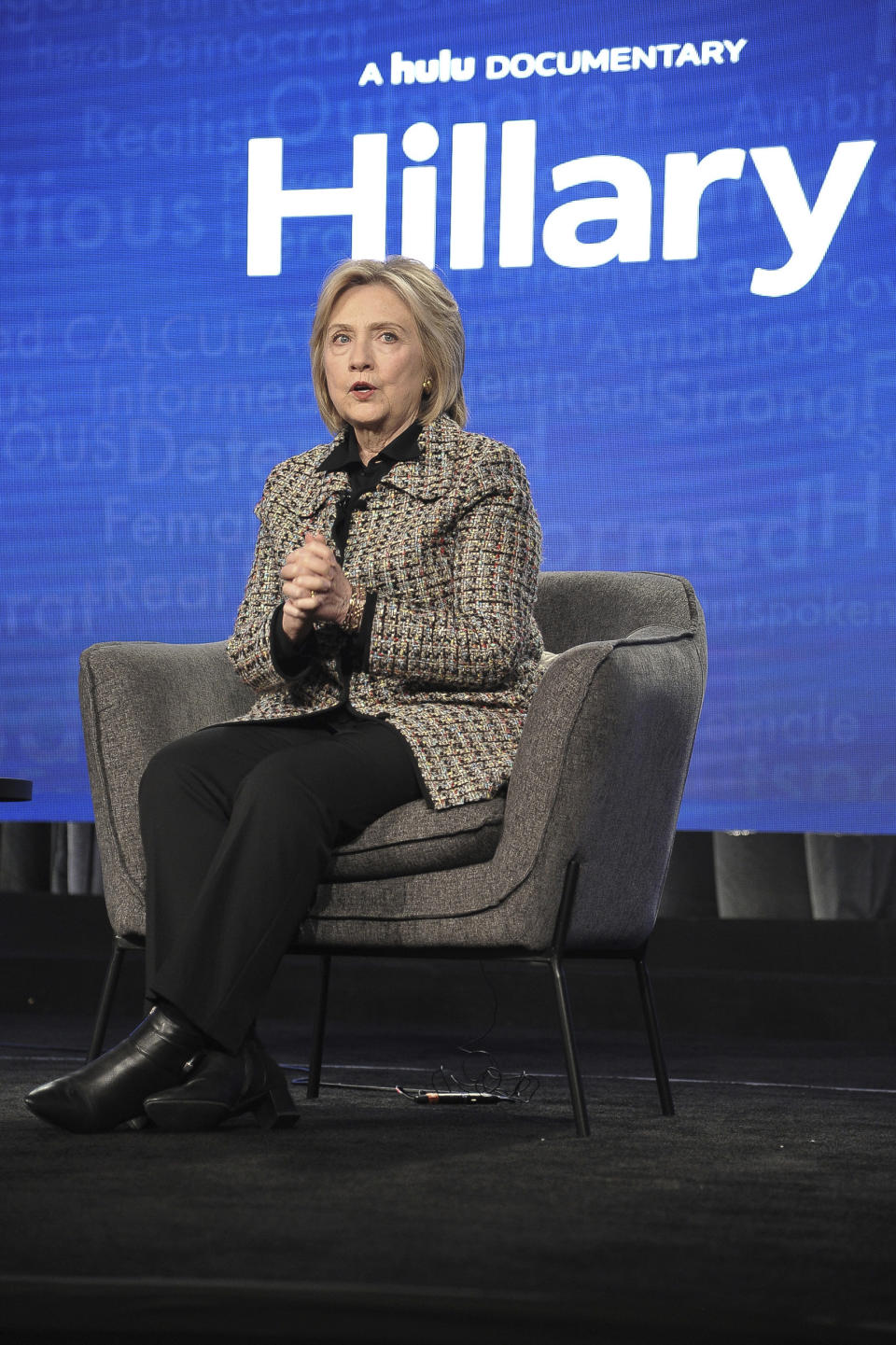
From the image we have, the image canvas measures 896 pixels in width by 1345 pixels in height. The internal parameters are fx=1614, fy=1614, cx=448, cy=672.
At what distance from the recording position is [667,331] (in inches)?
139

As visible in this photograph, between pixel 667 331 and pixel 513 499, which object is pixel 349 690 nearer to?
pixel 513 499

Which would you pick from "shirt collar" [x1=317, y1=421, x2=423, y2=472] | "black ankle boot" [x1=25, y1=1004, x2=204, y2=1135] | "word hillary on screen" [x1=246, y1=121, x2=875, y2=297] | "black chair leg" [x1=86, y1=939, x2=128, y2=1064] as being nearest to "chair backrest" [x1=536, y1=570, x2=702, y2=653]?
"shirt collar" [x1=317, y1=421, x2=423, y2=472]

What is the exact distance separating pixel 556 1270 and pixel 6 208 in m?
3.34

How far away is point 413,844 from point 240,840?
0.77 ft

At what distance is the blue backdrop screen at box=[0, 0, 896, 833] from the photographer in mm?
3441

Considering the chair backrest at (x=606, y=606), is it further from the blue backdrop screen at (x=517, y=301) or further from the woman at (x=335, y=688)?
the blue backdrop screen at (x=517, y=301)

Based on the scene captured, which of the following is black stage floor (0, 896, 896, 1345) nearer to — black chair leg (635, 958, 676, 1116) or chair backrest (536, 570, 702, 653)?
black chair leg (635, 958, 676, 1116)

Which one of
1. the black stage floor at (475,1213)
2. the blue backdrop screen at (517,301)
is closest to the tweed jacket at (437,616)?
the black stage floor at (475,1213)

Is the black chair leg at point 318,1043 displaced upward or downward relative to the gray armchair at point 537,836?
downward

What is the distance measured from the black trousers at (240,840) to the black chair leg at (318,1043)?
0.40 metres

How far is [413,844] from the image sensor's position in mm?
1939

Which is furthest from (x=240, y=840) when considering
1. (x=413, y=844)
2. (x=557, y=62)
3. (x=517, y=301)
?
(x=557, y=62)

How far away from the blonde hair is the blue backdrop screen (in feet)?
4.06

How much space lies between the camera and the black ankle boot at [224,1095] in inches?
67.4
